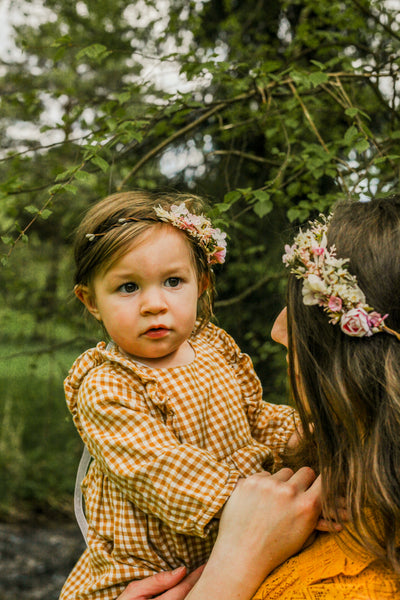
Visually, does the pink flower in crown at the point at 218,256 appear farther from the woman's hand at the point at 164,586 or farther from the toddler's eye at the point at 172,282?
the woman's hand at the point at 164,586

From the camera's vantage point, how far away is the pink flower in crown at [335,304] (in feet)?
4.26

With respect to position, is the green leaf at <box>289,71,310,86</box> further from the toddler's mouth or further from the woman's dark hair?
the toddler's mouth

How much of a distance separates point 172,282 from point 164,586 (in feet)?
2.60

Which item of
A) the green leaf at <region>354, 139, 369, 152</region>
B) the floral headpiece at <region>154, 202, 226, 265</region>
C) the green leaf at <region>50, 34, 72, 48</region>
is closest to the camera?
the floral headpiece at <region>154, 202, 226, 265</region>

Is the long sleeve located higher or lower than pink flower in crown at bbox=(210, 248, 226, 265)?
lower

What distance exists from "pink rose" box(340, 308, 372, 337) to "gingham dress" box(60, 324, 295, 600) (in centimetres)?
50

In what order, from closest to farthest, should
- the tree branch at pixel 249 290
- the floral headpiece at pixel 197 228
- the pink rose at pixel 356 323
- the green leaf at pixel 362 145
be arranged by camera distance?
the pink rose at pixel 356 323 → the floral headpiece at pixel 197 228 → the green leaf at pixel 362 145 → the tree branch at pixel 249 290

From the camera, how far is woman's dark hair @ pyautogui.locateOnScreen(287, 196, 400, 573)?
1288 millimetres

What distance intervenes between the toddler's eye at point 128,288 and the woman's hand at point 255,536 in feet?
1.96

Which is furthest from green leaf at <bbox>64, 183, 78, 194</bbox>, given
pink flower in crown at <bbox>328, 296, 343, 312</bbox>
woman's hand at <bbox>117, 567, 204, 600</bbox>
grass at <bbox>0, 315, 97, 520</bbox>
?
grass at <bbox>0, 315, 97, 520</bbox>

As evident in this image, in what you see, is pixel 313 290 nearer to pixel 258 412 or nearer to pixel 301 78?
pixel 258 412

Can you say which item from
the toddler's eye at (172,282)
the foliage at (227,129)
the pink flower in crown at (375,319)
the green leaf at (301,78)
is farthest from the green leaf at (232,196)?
the pink flower in crown at (375,319)

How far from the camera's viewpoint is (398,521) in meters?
1.28

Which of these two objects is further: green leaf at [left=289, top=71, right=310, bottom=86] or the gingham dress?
green leaf at [left=289, top=71, right=310, bottom=86]
